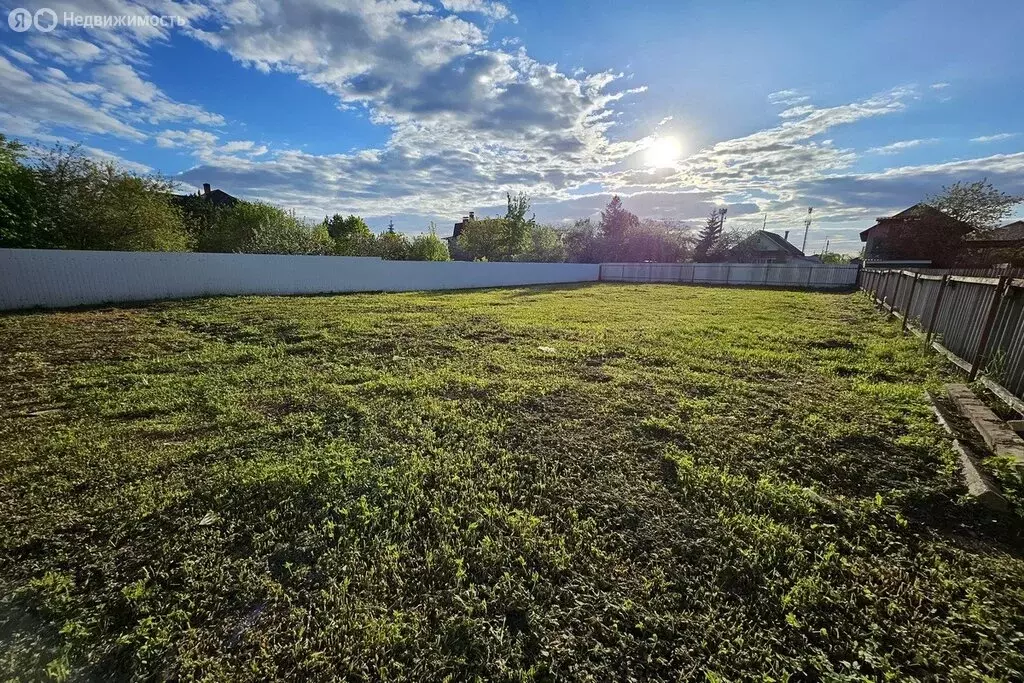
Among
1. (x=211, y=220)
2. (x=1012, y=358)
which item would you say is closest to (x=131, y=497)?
(x=1012, y=358)

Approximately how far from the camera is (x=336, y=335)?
231 inches

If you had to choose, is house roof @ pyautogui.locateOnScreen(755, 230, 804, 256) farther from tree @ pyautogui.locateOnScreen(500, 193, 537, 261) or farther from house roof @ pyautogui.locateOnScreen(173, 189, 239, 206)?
house roof @ pyautogui.locateOnScreen(173, 189, 239, 206)

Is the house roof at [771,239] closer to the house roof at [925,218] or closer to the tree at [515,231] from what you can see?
the house roof at [925,218]

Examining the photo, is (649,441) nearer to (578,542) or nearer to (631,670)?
(578,542)

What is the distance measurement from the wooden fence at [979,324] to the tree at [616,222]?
80.9 ft

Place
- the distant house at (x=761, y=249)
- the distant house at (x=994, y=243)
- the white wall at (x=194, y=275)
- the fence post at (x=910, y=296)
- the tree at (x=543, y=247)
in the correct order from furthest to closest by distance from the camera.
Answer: the distant house at (x=761, y=249)
the tree at (x=543, y=247)
the distant house at (x=994, y=243)
the white wall at (x=194, y=275)
the fence post at (x=910, y=296)

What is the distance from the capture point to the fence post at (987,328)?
3438 mm

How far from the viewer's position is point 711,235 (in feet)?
110

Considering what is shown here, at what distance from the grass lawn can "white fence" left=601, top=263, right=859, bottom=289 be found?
1728 cm

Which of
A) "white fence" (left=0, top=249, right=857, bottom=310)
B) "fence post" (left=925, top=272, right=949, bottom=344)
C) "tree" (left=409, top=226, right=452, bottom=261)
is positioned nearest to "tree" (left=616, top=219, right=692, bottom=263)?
"white fence" (left=0, top=249, right=857, bottom=310)

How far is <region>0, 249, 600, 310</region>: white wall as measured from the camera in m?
7.92

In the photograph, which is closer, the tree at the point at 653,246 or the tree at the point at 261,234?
the tree at the point at 261,234

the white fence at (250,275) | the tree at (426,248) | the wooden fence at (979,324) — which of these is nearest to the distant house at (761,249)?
the white fence at (250,275)

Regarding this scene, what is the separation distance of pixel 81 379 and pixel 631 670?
5.23 m
